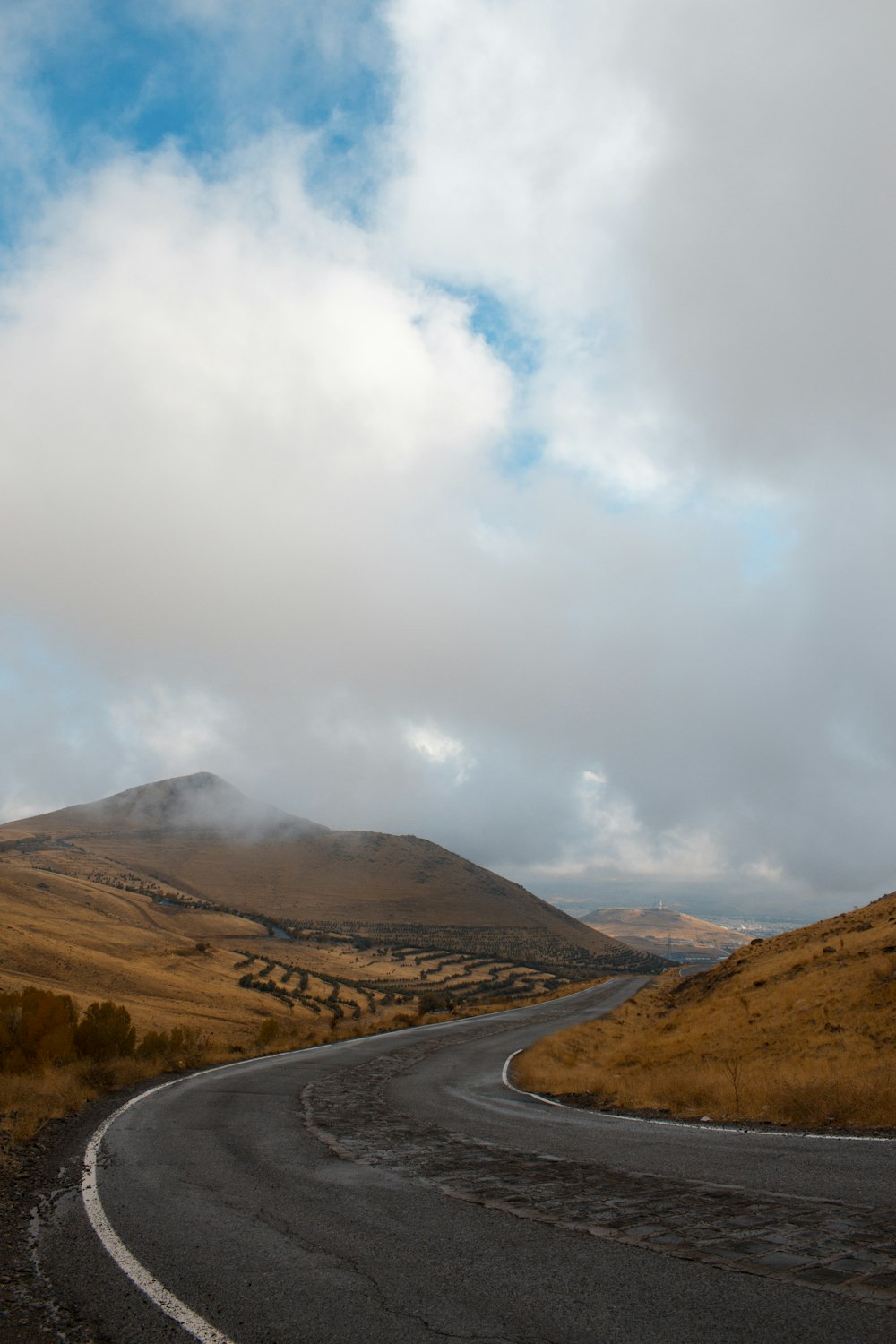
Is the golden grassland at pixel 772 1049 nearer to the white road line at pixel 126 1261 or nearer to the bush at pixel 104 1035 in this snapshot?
the white road line at pixel 126 1261

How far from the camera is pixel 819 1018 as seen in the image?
922 inches

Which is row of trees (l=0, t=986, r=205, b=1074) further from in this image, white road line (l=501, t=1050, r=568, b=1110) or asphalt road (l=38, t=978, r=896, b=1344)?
white road line (l=501, t=1050, r=568, b=1110)

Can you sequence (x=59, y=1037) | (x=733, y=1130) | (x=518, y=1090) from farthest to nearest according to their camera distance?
(x=59, y=1037), (x=518, y=1090), (x=733, y=1130)

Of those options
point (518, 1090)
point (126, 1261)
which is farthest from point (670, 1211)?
point (518, 1090)

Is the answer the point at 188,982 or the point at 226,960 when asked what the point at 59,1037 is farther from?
the point at 226,960

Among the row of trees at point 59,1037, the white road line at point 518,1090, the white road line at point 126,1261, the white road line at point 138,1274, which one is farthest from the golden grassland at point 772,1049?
the row of trees at point 59,1037

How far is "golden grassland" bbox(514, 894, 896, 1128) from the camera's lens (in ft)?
46.2

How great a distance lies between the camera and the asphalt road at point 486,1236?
211 inches

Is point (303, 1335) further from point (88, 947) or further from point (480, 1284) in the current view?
point (88, 947)

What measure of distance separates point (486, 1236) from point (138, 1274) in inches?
118

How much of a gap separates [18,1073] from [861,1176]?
19.3 meters

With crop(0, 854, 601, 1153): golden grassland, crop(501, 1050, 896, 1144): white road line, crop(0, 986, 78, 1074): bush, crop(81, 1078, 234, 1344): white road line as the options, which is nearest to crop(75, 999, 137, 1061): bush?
crop(0, 986, 78, 1074): bush

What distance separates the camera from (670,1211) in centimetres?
773

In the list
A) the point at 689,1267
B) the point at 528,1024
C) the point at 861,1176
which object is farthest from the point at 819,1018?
the point at 528,1024
